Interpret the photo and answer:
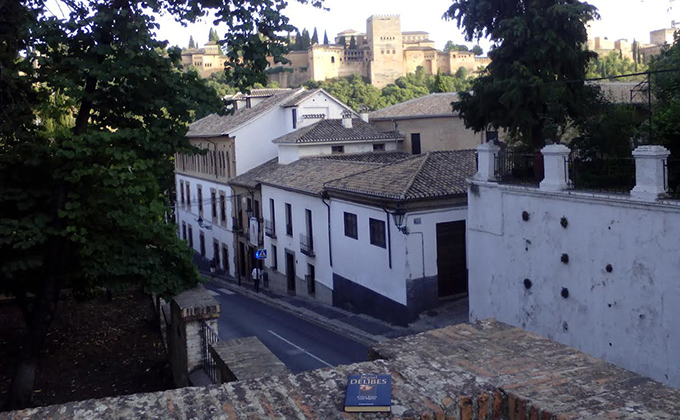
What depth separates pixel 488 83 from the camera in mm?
17031

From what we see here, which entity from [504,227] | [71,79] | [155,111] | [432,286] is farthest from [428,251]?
[71,79]

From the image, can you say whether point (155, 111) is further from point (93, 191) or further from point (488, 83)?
point (488, 83)

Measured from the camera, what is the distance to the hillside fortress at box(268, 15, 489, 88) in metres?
126

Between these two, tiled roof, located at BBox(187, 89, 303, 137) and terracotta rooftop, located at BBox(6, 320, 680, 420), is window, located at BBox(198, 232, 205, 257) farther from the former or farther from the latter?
terracotta rooftop, located at BBox(6, 320, 680, 420)

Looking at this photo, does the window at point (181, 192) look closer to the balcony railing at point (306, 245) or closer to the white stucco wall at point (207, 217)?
the white stucco wall at point (207, 217)

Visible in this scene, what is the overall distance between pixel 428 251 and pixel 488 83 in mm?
A: 5803

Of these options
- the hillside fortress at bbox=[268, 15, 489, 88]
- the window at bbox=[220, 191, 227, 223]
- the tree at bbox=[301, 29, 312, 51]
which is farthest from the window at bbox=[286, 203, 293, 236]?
the tree at bbox=[301, 29, 312, 51]

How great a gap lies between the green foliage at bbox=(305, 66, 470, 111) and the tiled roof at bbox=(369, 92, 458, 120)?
52.7m

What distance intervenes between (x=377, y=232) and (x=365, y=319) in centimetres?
311

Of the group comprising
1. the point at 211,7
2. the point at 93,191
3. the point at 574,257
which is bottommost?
the point at 574,257

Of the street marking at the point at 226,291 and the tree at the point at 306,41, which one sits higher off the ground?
the tree at the point at 306,41

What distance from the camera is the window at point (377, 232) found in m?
20.8

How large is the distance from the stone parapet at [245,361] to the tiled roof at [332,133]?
998 inches

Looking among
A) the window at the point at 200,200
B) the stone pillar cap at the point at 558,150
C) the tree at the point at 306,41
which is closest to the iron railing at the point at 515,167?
the stone pillar cap at the point at 558,150
